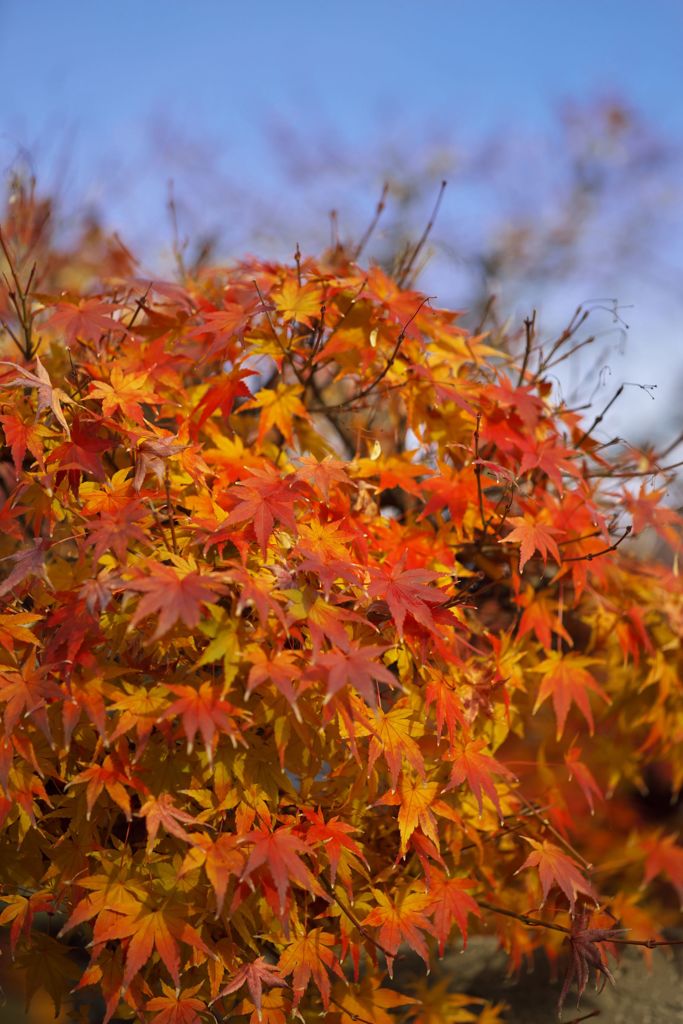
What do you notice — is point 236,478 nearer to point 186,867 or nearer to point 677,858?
point 186,867

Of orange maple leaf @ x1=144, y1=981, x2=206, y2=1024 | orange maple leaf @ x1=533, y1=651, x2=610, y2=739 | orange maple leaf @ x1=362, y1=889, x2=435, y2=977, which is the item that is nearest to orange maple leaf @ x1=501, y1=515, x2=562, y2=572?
orange maple leaf @ x1=533, y1=651, x2=610, y2=739

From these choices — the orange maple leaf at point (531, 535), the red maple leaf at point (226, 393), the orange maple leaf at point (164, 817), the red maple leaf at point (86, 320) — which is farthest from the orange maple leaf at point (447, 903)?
the red maple leaf at point (86, 320)

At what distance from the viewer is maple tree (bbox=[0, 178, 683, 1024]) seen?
171cm

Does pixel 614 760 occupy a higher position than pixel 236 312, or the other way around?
pixel 236 312

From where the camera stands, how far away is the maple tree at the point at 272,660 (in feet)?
5.59

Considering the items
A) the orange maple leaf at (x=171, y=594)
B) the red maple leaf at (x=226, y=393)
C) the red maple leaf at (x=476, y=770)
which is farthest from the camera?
the red maple leaf at (x=226, y=393)

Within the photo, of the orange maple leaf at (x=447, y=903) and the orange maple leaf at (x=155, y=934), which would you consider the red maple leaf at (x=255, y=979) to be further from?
the orange maple leaf at (x=447, y=903)

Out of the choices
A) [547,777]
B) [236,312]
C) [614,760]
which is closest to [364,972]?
[547,777]

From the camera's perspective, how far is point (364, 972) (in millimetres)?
2619

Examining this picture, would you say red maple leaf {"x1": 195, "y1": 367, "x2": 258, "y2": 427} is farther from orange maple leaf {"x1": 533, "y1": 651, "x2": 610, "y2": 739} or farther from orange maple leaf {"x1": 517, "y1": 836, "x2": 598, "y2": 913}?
orange maple leaf {"x1": 517, "y1": 836, "x2": 598, "y2": 913}

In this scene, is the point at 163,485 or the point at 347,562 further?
the point at 163,485

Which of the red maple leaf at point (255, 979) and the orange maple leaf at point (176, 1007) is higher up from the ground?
the red maple leaf at point (255, 979)

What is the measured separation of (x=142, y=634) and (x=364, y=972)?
1485mm

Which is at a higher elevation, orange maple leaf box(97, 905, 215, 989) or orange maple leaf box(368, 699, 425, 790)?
orange maple leaf box(368, 699, 425, 790)
